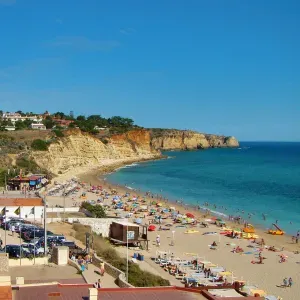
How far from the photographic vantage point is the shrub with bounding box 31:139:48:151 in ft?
250

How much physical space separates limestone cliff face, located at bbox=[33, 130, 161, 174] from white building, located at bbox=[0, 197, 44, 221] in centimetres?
4102

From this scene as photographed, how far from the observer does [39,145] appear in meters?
77.2

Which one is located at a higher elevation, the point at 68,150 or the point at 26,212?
the point at 68,150

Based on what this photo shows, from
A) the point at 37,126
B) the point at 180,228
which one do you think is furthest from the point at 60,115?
the point at 180,228

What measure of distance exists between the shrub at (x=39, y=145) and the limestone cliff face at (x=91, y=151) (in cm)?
77

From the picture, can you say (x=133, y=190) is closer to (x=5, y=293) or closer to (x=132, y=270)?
(x=132, y=270)

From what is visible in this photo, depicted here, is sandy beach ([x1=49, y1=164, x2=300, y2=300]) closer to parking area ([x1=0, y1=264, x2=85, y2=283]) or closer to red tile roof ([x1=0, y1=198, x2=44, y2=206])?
red tile roof ([x1=0, y1=198, x2=44, y2=206])

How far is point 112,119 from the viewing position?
157m

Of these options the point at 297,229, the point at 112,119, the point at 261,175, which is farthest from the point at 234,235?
the point at 112,119

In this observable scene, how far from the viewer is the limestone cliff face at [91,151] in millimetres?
79125

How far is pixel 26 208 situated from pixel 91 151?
67250 mm

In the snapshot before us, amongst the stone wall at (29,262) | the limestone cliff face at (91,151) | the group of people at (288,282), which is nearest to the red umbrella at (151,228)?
the group of people at (288,282)

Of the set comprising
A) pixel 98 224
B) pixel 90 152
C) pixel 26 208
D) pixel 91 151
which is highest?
pixel 91 151

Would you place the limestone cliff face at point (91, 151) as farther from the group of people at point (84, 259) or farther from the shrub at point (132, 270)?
the group of people at point (84, 259)
